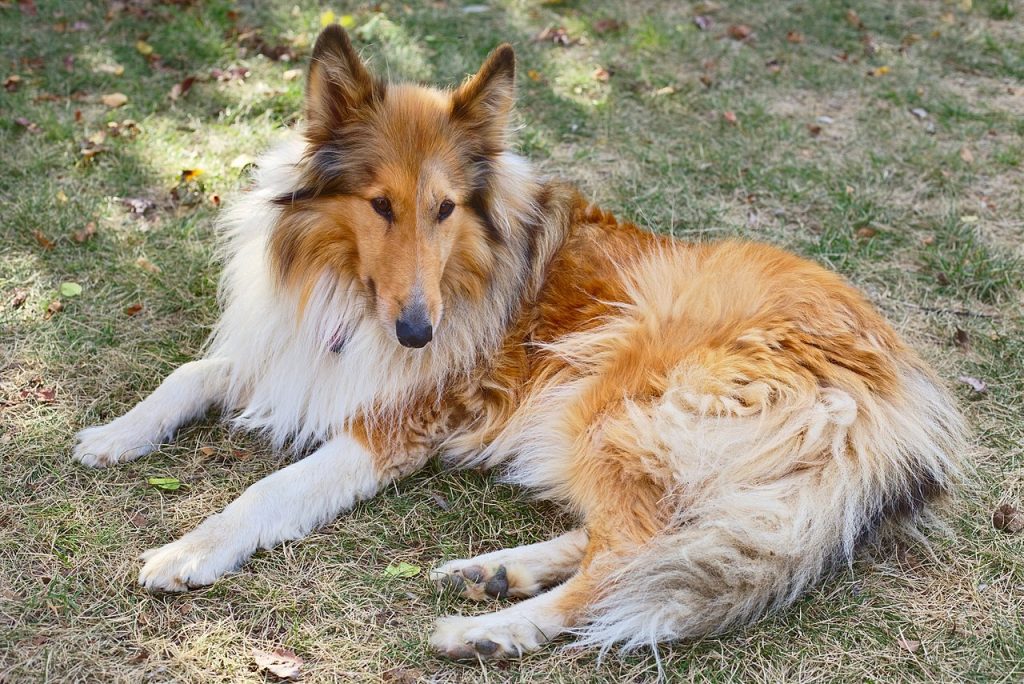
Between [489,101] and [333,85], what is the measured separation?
60 cm

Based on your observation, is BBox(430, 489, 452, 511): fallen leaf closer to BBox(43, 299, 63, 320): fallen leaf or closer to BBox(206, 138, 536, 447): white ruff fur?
BBox(206, 138, 536, 447): white ruff fur

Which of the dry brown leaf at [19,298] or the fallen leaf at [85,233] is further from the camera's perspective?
the fallen leaf at [85,233]

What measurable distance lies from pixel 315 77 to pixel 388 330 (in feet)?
3.13

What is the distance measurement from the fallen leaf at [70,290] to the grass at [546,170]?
46 millimetres

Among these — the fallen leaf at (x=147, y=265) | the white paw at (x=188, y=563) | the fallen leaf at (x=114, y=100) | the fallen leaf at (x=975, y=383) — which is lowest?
the white paw at (x=188, y=563)

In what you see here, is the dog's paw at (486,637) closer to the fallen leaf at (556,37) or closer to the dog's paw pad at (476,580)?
the dog's paw pad at (476,580)

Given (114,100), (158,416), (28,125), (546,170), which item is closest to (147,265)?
(158,416)

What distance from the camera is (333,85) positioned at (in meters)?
3.13

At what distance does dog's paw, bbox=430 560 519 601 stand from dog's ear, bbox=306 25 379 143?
5.42ft

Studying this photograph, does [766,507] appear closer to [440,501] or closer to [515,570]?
[515,570]

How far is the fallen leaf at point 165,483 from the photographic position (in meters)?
3.36

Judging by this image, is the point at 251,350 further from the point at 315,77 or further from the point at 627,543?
the point at 627,543

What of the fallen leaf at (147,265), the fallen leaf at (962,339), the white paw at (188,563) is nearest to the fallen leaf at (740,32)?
the fallen leaf at (962,339)

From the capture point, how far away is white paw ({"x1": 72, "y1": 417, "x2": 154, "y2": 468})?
3396 millimetres
